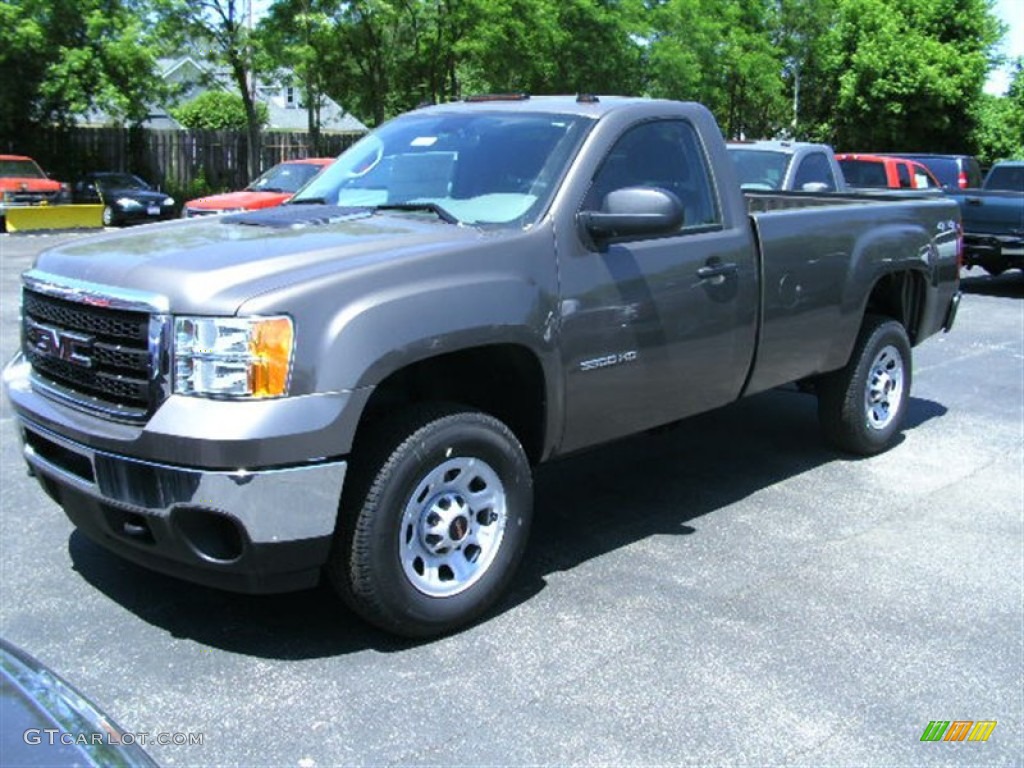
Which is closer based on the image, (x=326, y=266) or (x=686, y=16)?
(x=326, y=266)

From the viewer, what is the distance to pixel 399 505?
3838 millimetres

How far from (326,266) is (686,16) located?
30.4 m

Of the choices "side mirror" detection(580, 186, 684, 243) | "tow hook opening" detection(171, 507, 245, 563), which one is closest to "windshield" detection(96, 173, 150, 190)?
"side mirror" detection(580, 186, 684, 243)

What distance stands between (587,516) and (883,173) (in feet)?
40.8

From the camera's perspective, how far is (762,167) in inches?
452

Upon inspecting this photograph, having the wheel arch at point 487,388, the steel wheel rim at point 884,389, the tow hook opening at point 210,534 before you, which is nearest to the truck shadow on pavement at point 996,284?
the steel wheel rim at point 884,389

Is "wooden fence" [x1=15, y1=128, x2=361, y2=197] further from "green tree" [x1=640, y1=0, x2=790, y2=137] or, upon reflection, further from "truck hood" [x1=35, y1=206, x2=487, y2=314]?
"truck hood" [x1=35, y1=206, x2=487, y2=314]

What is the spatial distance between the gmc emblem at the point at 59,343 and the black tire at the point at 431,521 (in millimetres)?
1052

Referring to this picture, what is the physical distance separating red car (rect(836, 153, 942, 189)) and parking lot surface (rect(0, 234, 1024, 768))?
10.9 m

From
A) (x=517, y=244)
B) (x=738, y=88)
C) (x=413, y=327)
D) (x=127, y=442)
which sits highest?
(x=738, y=88)

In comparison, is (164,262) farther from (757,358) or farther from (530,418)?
(757,358)

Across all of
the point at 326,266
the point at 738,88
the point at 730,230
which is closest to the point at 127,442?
the point at 326,266

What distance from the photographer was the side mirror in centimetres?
436

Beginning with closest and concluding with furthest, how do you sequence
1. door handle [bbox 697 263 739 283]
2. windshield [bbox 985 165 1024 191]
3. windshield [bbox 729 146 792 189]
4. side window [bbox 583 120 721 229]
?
side window [bbox 583 120 721 229] → door handle [bbox 697 263 739 283] → windshield [bbox 729 146 792 189] → windshield [bbox 985 165 1024 191]
